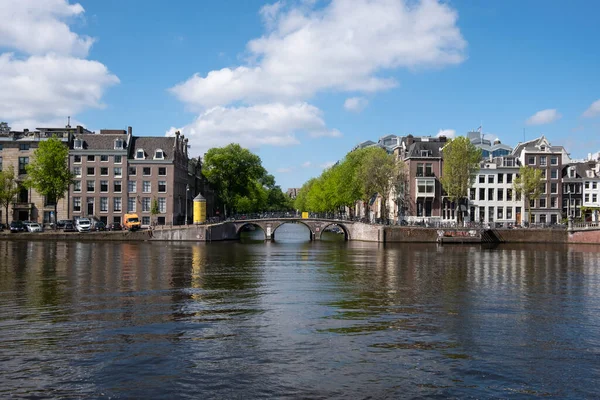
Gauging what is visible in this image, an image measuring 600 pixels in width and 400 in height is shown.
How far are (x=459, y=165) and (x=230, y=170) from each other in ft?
172

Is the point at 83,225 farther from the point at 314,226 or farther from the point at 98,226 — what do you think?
the point at 314,226

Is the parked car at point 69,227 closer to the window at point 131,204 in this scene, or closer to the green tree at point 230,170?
the window at point 131,204

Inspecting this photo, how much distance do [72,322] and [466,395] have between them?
17.4 meters

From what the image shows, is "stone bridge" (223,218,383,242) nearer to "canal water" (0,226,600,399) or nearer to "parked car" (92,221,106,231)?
"parked car" (92,221,106,231)

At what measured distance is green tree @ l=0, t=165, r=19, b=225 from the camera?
331 ft

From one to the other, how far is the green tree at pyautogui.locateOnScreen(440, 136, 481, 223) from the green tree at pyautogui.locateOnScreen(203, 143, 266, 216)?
46.7 m

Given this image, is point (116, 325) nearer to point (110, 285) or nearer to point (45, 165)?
point (110, 285)

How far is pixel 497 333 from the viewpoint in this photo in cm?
2472

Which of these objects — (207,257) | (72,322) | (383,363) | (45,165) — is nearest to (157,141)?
(45,165)

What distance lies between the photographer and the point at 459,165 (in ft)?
334

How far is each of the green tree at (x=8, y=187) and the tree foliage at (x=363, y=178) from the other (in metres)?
63.1

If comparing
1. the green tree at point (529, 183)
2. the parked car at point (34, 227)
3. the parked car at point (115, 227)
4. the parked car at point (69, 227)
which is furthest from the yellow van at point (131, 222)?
the green tree at point (529, 183)

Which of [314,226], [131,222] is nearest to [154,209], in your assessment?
[131,222]

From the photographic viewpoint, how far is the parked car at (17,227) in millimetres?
97250
